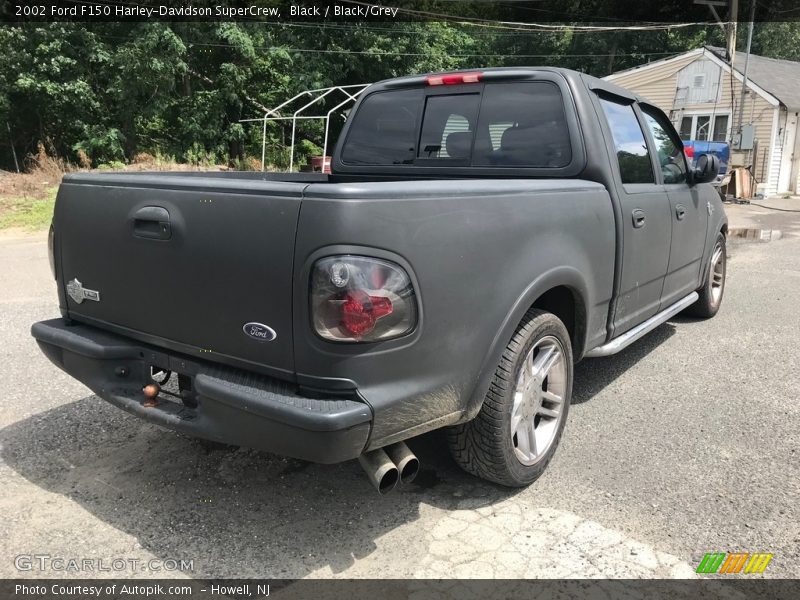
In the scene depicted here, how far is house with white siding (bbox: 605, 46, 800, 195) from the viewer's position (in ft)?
72.5

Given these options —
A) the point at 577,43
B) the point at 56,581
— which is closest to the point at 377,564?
the point at 56,581

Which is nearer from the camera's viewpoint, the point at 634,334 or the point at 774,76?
the point at 634,334

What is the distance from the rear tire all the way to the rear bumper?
4.56 meters

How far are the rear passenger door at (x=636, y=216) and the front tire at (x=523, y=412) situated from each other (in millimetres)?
773

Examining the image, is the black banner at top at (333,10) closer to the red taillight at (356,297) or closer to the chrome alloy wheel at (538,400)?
the chrome alloy wheel at (538,400)

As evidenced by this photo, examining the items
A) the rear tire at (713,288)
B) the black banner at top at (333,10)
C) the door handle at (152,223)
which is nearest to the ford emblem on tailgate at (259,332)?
the door handle at (152,223)

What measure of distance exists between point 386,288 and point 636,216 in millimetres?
2108

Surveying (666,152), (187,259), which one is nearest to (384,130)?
(666,152)

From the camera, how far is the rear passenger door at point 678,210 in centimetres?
436

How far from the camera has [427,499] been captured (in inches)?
118

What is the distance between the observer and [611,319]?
3686 millimetres

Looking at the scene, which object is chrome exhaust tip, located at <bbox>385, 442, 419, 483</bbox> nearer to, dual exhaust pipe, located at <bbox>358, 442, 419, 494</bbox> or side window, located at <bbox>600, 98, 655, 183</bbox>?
dual exhaust pipe, located at <bbox>358, 442, 419, 494</bbox>

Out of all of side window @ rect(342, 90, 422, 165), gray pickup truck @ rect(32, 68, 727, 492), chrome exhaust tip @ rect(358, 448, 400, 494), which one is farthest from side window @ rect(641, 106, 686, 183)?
chrome exhaust tip @ rect(358, 448, 400, 494)

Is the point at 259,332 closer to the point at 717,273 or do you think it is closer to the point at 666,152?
the point at 666,152
